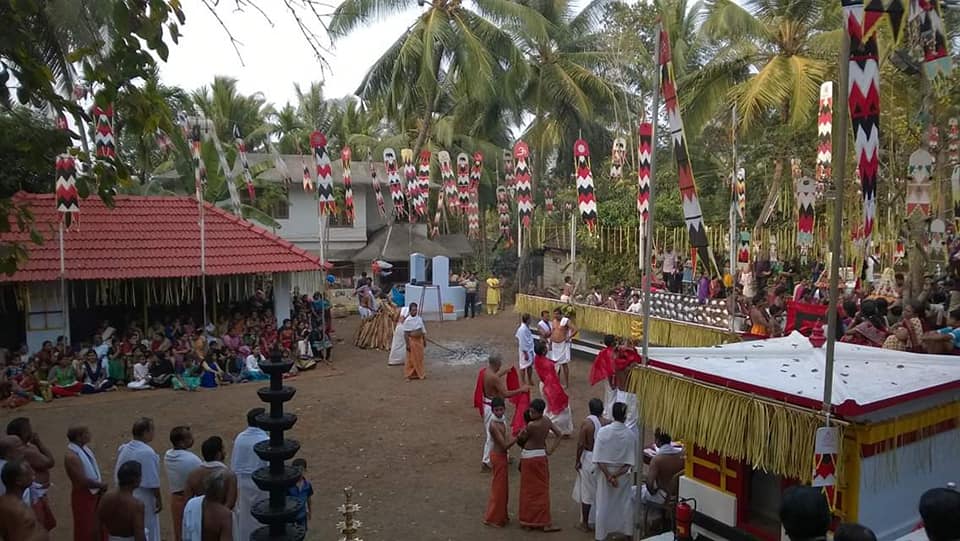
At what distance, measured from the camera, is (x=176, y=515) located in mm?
5859

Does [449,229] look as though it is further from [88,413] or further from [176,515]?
[176,515]

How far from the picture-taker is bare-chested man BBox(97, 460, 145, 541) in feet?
16.6

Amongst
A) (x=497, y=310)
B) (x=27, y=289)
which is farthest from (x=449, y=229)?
(x=27, y=289)

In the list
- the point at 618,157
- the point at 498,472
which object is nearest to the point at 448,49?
the point at 618,157

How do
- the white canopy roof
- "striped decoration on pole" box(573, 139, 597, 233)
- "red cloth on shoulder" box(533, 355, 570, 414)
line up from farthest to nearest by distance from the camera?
"striped decoration on pole" box(573, 139, 597, 233)
"red cloth on shoulder" box(533, 355, 570, 414)
the white canopy roof

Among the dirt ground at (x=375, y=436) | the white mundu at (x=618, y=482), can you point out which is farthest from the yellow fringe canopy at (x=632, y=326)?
the white mundu at (x=618, y=482)

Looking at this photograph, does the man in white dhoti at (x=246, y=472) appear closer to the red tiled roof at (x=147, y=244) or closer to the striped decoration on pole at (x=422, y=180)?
the red tiled roof at (x=147, y=244)

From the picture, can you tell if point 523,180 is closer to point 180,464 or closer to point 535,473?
point 535,473

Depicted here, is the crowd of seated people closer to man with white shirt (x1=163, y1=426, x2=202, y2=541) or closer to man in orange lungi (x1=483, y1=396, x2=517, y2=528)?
man in orange lungi (x1=483, y1=396, x2=517, y2=528)

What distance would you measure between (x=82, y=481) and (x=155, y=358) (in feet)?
28.6

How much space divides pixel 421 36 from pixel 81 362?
14.4 m

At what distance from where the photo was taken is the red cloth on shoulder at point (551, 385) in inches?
365

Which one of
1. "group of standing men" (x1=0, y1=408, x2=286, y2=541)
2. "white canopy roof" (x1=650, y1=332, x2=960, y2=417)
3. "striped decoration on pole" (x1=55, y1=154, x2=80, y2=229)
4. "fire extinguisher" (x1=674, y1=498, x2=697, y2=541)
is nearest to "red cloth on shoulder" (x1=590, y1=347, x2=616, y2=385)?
"white canopy roof" (x1=650, y1=332, x2=960, y2=417)

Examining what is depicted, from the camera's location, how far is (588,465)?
705 cm
